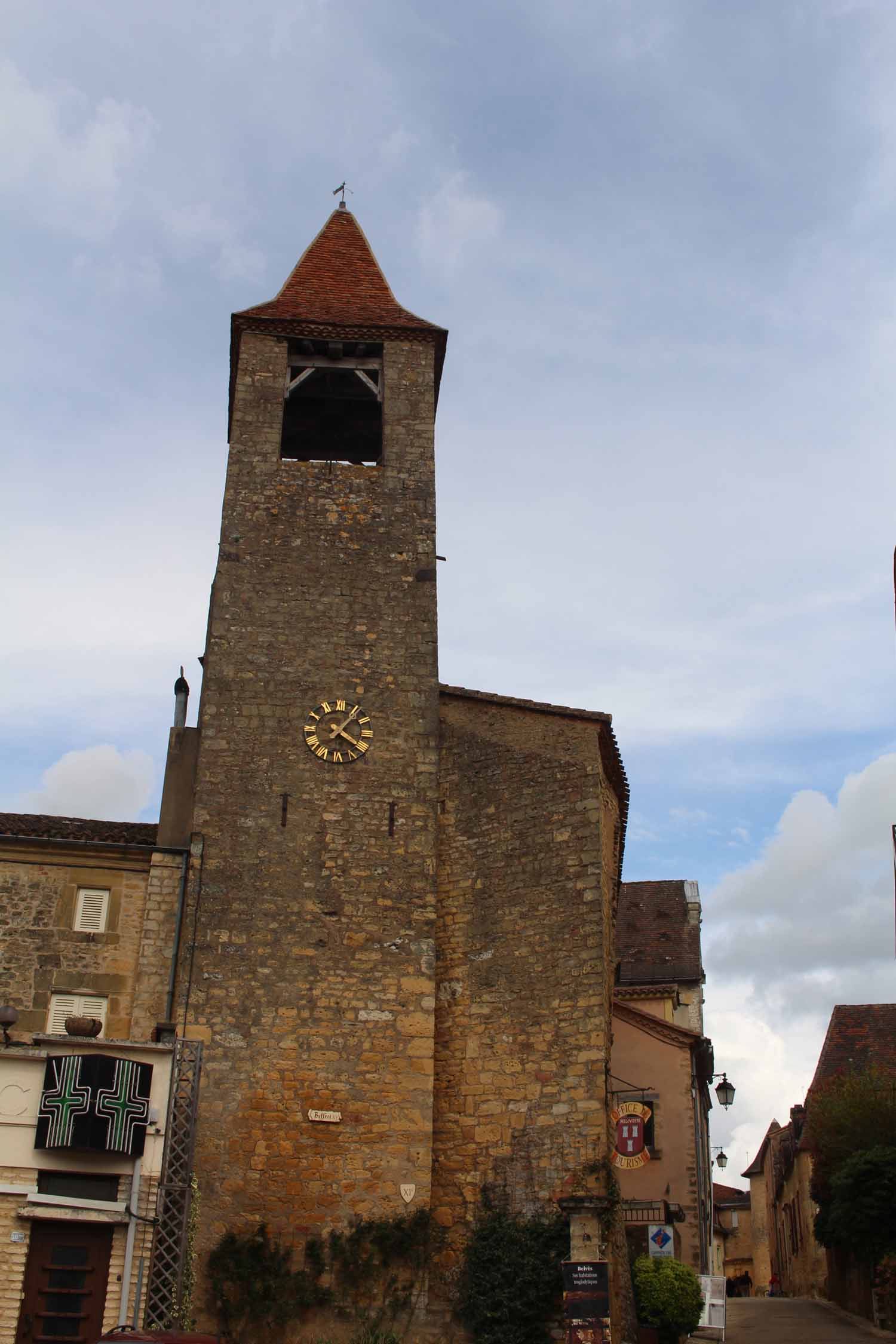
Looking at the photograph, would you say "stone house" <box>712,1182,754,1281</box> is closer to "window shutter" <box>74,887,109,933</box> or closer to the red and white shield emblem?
the red and white shield emblem

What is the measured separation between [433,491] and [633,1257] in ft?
38.2

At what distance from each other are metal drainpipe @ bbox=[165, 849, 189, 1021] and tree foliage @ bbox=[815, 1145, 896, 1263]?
11686mm

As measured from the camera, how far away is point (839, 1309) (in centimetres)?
2530

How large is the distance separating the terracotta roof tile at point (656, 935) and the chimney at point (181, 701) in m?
12.2

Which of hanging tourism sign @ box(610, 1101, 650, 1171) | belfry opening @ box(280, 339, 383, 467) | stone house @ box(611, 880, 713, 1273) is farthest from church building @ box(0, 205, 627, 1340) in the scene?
stone house @ box(611, 880, 713, 1273)

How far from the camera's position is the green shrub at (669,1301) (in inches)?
619

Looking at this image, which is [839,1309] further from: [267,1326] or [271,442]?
Answer: [271,442]

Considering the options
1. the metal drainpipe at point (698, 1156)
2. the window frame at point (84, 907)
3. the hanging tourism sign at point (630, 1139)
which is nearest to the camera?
the window frame at point (84, 907)

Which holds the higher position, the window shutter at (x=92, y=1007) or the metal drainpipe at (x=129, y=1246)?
the window shutter at (x=92, y=1007)

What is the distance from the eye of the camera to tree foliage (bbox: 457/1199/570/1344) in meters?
13.8

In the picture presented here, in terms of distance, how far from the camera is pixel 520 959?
51.5 ft

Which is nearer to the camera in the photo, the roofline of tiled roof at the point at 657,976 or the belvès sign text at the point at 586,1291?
the belvès sign text at the point at 586,1291

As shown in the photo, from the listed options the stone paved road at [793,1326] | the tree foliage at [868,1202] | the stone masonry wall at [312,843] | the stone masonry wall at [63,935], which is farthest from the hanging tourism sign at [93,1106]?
the tree foliage at [868,1202]

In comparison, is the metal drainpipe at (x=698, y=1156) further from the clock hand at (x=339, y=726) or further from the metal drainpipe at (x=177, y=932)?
the metal drainpipe at (x=177, y=932)
